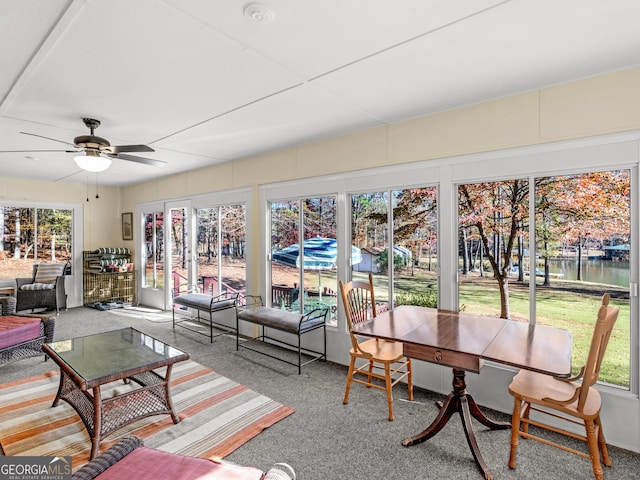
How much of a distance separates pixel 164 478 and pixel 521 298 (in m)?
2.80

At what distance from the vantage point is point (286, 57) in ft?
6.77

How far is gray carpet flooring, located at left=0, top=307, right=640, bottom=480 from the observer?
2.05 m

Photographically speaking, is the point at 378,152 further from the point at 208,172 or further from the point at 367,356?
the point at 208,172

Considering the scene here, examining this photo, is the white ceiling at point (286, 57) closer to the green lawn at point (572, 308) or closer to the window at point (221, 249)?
the green lawn at point (572, 308)

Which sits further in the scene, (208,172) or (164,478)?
(208,172)

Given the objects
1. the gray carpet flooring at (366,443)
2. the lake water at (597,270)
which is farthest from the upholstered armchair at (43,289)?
the lake water at (597,270)

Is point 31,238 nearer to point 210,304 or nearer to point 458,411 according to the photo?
point 210,304

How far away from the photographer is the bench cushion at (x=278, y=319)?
358 centimetres

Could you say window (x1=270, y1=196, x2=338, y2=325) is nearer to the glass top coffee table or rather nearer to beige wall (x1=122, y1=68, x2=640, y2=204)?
beige wall (x1=122, y1=68, x2=640, y2=204)

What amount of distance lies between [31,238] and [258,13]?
7089 millimetres

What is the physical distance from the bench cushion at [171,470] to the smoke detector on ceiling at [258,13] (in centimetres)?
201

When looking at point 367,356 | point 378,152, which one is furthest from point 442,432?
point 378,152

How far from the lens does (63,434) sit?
242 cm

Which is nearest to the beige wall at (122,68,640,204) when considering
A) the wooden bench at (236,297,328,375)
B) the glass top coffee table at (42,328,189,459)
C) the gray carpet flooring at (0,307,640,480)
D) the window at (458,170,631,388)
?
the window at (458,170,631,388)
